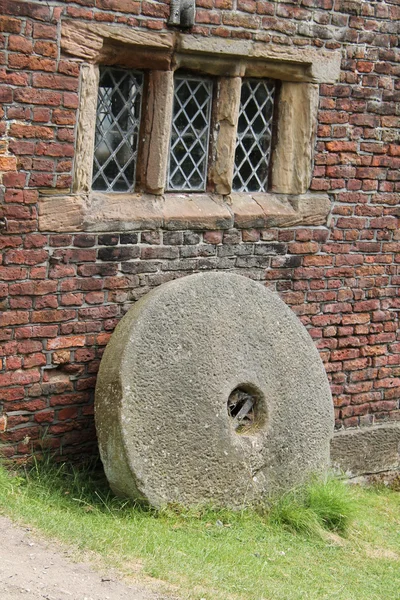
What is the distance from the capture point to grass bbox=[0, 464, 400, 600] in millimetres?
4770

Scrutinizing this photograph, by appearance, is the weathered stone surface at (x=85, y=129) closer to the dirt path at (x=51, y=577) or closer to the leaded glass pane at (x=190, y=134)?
the leaded glass pane at (x=190, y=134)

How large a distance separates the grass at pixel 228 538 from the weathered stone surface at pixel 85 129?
1.68 metres

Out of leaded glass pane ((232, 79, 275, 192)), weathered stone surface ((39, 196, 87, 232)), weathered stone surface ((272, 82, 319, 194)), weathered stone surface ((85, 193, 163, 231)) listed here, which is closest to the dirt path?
weathered stone surface ((39, 196, 87, 232))

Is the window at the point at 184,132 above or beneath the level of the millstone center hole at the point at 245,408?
above

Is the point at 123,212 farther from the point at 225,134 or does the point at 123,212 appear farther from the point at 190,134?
the point at 225,134

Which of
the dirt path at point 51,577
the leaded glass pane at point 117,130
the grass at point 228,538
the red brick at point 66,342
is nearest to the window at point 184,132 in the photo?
the leaded glass pane at point 117,130

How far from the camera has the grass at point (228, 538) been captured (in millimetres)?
4770

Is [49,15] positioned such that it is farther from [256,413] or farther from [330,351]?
[330,351]

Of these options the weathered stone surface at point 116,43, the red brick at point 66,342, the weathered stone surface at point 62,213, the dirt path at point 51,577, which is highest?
the weathered stone surface at point 116,43

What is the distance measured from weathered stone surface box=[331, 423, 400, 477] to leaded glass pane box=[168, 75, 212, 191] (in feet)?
7.20

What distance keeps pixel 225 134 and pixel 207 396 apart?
1769 mm

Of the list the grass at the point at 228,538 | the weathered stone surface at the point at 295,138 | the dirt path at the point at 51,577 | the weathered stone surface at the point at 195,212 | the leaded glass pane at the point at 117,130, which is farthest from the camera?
the weathered stone surface at the point at 295,138

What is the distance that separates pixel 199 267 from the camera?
639 centimetres

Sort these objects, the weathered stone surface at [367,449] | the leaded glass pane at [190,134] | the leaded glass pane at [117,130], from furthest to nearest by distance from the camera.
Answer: the weathered stone surface at [367,449] → the leaded glass pane at [190,134] → the leaded glass pane at [117,130]
